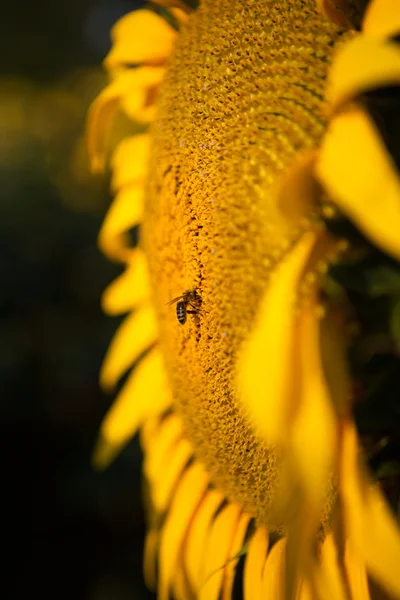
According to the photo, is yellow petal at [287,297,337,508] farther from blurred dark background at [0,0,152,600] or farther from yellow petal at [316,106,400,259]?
blurred dark background at [0,0,152,600]

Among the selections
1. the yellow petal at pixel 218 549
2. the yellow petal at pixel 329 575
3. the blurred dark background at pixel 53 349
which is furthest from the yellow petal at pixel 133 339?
the blurred dark background at pixel 53 349

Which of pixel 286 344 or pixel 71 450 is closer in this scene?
pixel 286 344

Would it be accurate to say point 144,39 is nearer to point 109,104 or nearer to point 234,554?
point 109,104

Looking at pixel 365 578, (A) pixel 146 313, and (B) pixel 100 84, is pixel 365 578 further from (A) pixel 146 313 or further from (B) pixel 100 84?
(B) pixel 100 84

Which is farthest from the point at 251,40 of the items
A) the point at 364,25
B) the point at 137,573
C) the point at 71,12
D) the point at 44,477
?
the point at 71,12

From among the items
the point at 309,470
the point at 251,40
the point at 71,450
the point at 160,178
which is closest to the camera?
the point at 309,470

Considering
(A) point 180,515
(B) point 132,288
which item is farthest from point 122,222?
(A) point 180,515
